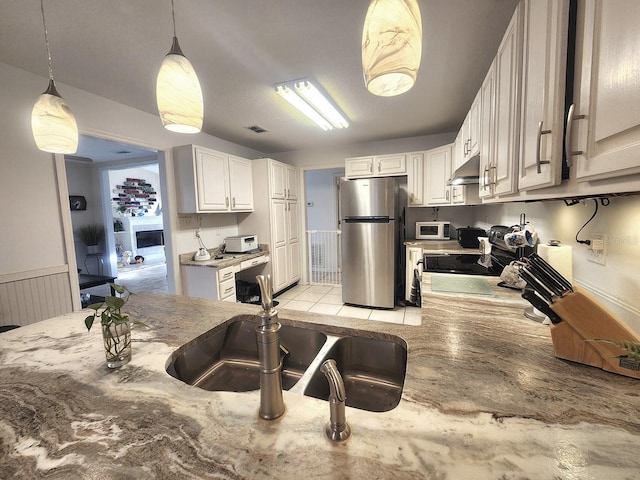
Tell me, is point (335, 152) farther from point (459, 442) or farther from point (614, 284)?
point (459, 442)

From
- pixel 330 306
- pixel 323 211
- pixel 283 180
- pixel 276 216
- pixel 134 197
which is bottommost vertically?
pixel 330 306

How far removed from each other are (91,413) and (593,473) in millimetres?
1087

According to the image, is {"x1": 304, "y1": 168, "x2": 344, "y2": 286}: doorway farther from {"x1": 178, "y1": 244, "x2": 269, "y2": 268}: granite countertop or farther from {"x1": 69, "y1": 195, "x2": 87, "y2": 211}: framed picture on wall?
{"x1": 69, "y1": 195, "x2": 87, "y2": 211}: framed picture on wall

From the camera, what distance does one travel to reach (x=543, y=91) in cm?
86

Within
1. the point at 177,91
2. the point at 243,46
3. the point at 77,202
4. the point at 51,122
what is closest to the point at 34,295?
the point at 51,122

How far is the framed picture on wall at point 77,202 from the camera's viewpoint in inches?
208

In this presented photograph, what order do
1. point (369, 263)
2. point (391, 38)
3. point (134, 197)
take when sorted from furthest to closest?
point (134, 197)
point (369, 263)
point (391, 38)

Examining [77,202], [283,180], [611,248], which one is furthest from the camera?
[77,202]

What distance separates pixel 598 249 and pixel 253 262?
3.30m

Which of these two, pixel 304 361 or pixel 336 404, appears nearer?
pixel 336 404

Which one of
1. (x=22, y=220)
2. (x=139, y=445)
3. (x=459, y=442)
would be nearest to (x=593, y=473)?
(x=459, y=442)

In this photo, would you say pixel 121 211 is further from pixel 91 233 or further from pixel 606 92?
pixel 606 92

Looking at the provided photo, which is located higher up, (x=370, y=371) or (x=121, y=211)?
(x=121, y=211)

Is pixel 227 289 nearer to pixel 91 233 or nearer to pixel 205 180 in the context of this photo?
pixel 205 180
